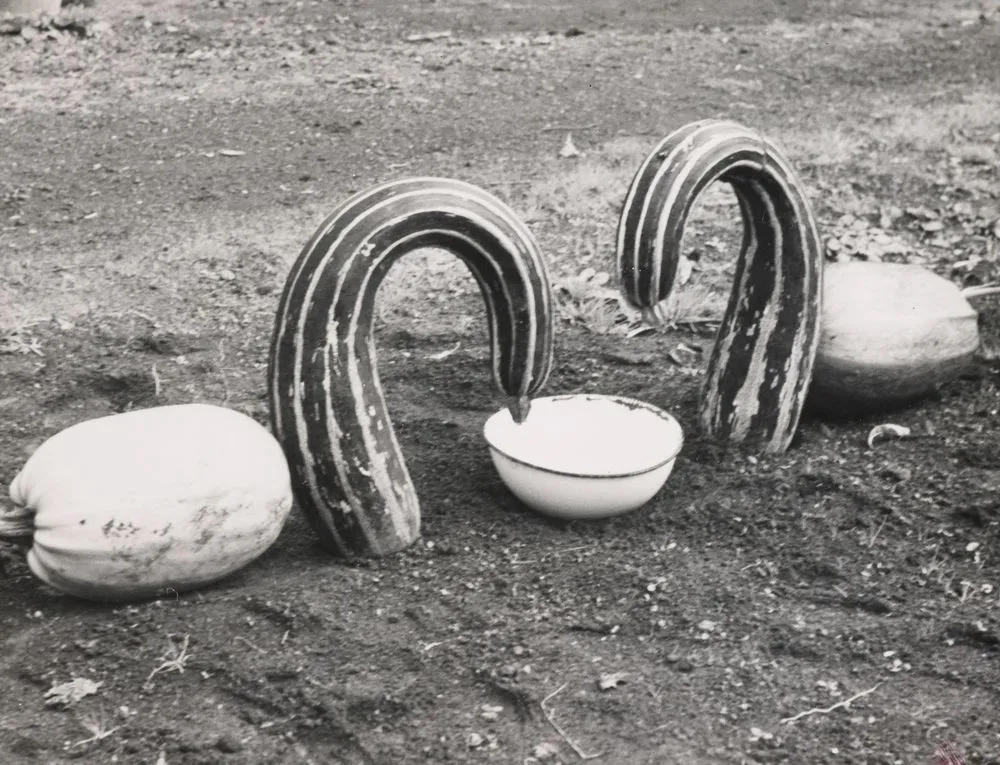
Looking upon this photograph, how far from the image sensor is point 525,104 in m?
7.50

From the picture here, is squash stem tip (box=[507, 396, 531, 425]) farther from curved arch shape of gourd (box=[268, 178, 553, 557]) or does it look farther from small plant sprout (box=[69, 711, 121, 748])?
small plant sprout (box=[69, 711, 121, 748])

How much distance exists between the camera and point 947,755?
9.29ft

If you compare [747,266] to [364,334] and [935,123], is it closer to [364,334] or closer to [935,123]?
[364,334]

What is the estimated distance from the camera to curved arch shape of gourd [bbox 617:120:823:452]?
3.37m

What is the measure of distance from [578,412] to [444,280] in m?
1.54

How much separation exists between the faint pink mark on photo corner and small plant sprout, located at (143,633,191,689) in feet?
5.49

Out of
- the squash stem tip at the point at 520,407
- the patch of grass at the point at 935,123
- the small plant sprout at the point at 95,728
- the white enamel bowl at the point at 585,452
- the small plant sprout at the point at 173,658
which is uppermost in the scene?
the patch of grass at the point at 935,123

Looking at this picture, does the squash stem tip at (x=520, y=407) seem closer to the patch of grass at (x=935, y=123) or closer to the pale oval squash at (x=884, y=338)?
the pale oval squash at (x=884, y=338)

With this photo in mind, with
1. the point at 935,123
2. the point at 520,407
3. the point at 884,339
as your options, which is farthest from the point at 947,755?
the point at 935,123

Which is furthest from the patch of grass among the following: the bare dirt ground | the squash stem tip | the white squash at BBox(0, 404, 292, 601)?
the white squash at BBox(0, 404, 292, 601)

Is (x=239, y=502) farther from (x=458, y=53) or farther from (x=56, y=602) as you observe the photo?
(x=458, y=53)

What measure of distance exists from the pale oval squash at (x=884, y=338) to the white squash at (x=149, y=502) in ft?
5.75

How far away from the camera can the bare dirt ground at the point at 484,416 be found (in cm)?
296

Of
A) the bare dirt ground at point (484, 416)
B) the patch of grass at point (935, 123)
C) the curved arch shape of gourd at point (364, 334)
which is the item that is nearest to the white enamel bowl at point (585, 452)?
the bare dirt ground at point (484, 416)
